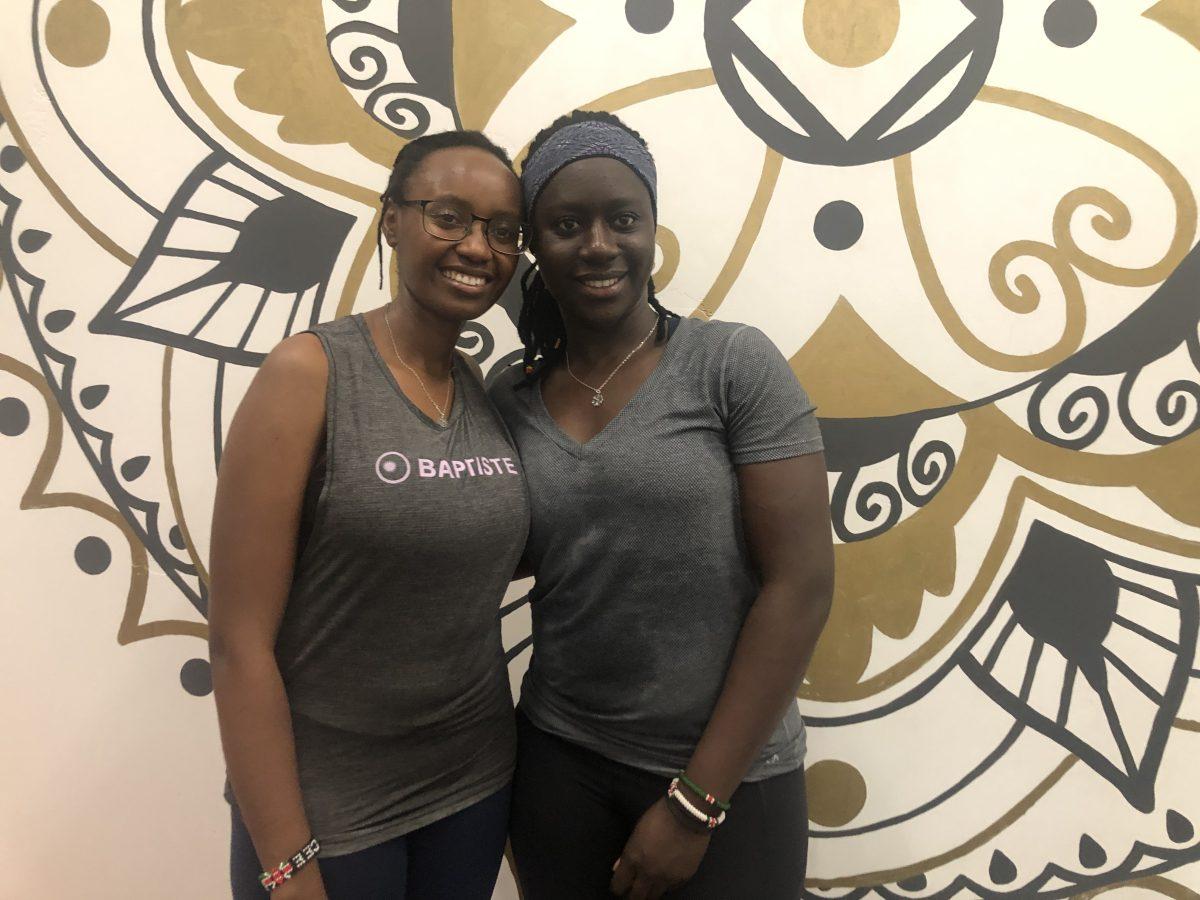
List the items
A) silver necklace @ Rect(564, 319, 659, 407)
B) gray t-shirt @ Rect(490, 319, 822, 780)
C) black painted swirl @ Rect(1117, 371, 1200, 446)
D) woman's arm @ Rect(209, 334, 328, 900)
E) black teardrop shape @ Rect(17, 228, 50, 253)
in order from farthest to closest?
black teardrop shape @ Rect(17, 228, 50, 253), black painted swirl @ Rect(1117, 371, 1200, 446), silver necklace @ Rect(564, 319, 659, 407), gray t-shirt @ Rect(490, 319, 822, 780), woman's arm @ Rect(209, 334, 328, 900)

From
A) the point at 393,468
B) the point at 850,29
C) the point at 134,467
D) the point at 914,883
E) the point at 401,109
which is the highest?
the point at 850,29

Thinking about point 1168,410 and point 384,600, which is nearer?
point 384,600

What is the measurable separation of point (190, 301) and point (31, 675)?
875 mm

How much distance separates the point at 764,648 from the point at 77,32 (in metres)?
1.74

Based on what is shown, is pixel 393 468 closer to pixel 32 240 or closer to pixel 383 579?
pixel 383 579

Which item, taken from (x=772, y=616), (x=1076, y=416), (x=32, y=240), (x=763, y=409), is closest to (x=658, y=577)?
(x=772, y=616)

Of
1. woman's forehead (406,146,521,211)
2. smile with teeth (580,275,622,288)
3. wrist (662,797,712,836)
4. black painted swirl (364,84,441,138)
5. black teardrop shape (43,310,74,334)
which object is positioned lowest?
wrist (662,797,712,836)

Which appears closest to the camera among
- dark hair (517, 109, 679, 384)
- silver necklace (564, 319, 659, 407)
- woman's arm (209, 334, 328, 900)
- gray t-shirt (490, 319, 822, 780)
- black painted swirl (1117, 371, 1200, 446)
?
woman's arm (209, 334, 328, 900)

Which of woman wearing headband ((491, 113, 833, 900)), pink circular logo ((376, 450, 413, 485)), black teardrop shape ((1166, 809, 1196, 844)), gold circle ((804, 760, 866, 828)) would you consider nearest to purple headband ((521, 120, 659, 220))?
woman wearing headband ((491, 113, 833, 900))

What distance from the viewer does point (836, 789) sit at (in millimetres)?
1440

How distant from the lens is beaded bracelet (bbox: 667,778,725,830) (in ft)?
2.99

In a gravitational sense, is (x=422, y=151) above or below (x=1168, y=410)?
above

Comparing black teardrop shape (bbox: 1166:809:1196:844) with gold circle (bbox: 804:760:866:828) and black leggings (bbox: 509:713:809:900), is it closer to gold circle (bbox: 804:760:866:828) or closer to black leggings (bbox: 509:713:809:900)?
gold circle (bbox: 804:760:866:828)

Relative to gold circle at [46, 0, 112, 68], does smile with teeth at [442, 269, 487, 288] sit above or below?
below
